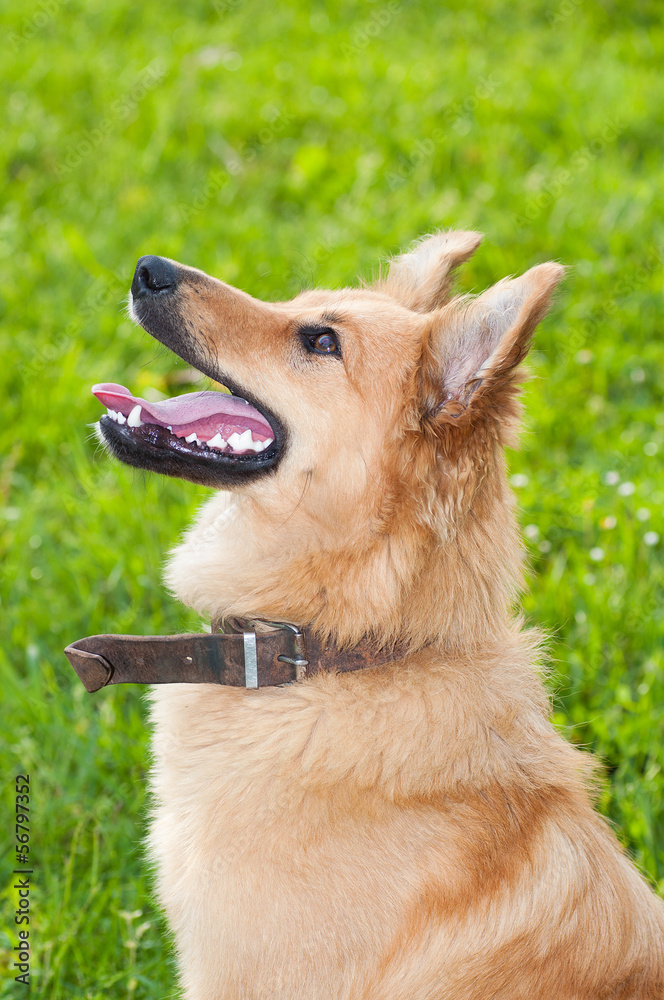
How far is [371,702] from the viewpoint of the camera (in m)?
2.20

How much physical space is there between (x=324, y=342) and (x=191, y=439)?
0.45 m

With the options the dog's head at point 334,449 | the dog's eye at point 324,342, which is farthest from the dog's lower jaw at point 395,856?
the dog's eye at point 324,342

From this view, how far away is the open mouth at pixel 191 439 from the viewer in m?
2.40

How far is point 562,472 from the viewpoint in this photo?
4.19 metres

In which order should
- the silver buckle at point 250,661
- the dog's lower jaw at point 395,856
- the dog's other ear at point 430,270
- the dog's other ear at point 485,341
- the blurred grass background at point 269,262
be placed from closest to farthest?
the dog's other ear at point 485,341 → the dog's lower jaw at point 395,856 → the silver buckle at point 250,661 → the dog's other ear at point 430,270 → the blurred grass background at point 269,262

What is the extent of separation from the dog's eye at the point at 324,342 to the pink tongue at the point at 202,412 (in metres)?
0.24

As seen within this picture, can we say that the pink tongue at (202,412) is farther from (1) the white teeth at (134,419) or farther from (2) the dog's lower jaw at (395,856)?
(2) the dog's lower jaw at (395,856)

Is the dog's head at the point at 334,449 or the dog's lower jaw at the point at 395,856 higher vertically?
the dog's head at the point at 334,449

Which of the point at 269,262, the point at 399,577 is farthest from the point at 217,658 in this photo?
the point at 269,262

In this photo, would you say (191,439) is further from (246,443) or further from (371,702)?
(371,702)

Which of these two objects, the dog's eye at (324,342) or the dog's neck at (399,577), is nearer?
the dog's neck at (399,577)

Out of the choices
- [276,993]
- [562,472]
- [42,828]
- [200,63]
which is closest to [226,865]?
[276,993]

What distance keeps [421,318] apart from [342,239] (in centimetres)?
302

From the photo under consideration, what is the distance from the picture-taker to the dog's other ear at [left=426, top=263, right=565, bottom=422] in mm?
1864
